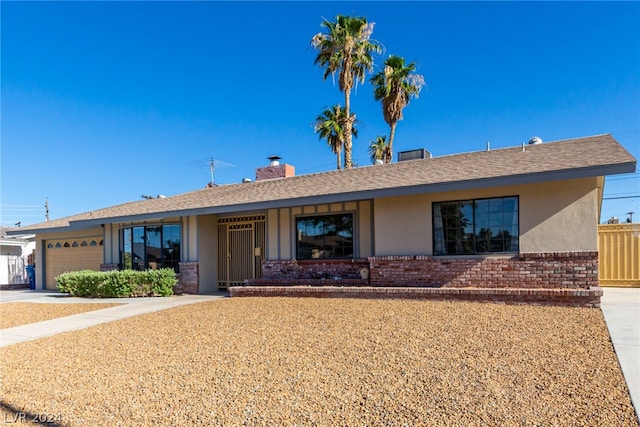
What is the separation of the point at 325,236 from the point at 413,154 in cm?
504

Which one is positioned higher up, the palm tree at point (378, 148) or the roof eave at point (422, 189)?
the palm tree at point (378, 148)

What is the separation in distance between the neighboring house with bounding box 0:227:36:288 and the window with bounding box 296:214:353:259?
16.5 m

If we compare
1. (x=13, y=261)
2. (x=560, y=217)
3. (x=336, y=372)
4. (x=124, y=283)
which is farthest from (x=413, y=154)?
(x=13, y=261)

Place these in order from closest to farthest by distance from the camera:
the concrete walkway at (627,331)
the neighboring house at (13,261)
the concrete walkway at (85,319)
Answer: the concrete walkway at (627,331)
the concrete walkway at (85,319)
the neighboring house at (13,261)

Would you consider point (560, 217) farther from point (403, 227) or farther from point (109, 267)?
point (109, 267)

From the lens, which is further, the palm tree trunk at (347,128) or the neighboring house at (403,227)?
the palm tree trunk at (347,128)

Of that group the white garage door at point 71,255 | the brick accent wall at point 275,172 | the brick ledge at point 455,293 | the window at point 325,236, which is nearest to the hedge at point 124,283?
the brick ledge at point 455,293

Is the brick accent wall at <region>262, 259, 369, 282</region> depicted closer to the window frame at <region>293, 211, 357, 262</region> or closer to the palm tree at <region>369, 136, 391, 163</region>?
the window frame at <region>293, 211, 357, 262</region>

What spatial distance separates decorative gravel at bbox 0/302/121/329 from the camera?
31.3 feet

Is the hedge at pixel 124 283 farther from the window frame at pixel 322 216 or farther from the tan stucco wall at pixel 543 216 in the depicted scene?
the tan stucco wall at pixel 543 216

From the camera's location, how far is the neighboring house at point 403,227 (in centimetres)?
939

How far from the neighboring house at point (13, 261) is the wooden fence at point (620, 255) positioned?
25157 mm

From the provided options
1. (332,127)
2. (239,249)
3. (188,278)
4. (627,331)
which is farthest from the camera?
(332,127)

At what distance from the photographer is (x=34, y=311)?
429 inches
